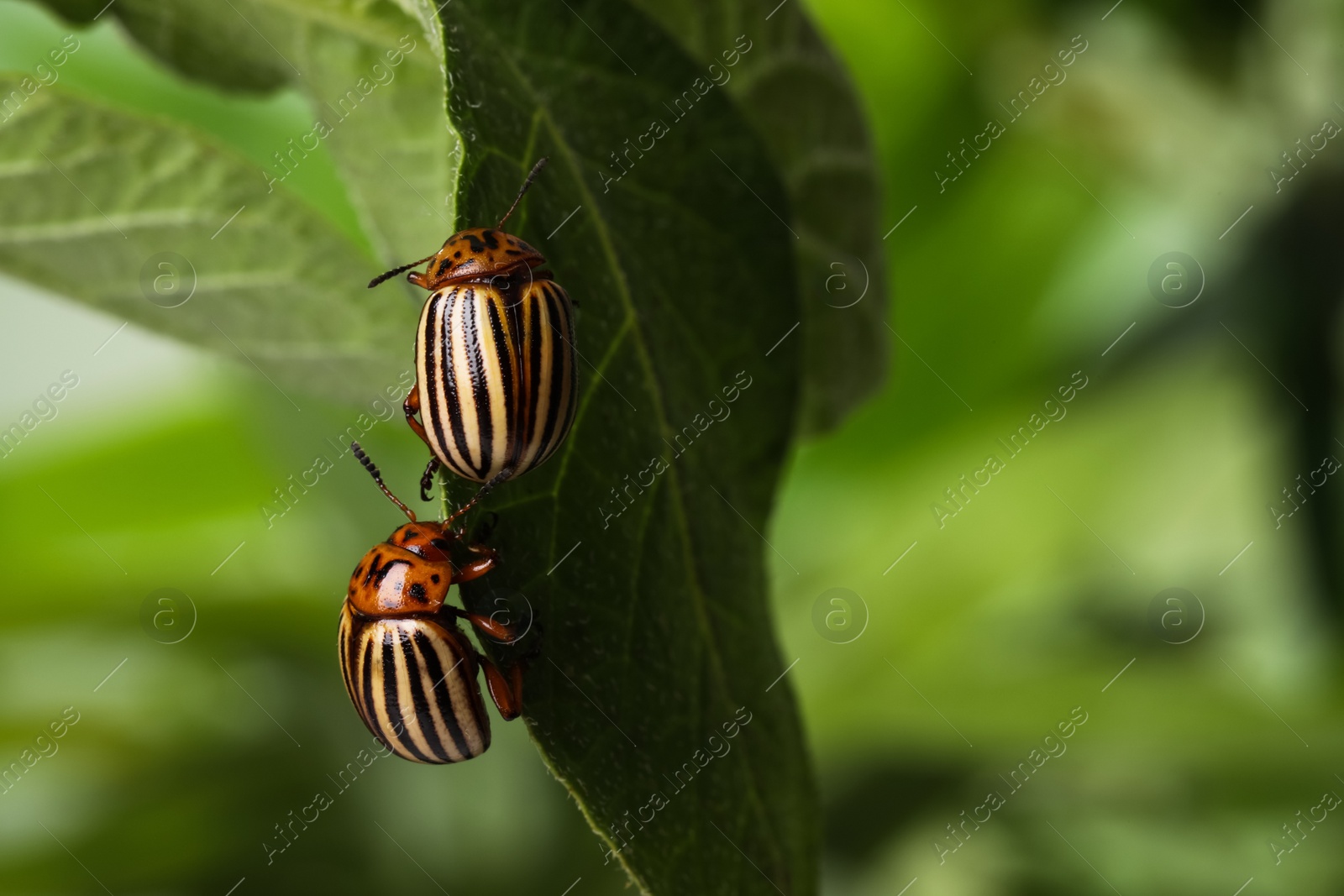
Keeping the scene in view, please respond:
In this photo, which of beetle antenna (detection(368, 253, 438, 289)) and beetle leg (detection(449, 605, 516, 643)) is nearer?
beetle leg (detection(449, 605, 516, 643))

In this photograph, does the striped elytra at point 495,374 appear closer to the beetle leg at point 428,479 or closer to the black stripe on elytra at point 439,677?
the beetle leg at point 428,479

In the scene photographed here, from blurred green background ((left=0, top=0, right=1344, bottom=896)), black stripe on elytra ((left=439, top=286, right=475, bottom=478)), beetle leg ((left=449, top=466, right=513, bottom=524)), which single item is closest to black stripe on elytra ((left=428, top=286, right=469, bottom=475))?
black stripe on elytra ((left=439, top=286, right=475, bottom=478))

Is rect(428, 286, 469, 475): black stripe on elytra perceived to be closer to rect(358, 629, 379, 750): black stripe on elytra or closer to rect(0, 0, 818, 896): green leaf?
rect(0, 0, 818, 896): green leaf

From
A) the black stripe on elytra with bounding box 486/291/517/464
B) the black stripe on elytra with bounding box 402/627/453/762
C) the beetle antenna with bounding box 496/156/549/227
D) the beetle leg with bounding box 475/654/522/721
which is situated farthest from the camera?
the black stripe on elytra with bounding box 402/627/453/762

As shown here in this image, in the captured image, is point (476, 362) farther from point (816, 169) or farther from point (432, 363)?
point (816, 169)

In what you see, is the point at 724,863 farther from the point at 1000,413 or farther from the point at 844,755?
the point at 1000,413

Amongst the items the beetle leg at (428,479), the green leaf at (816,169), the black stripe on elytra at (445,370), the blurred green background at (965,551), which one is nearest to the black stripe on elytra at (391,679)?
the beetle leg at (428,479)

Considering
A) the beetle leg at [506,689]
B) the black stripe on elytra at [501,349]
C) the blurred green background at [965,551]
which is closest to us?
the beetle leg at [506,689]
